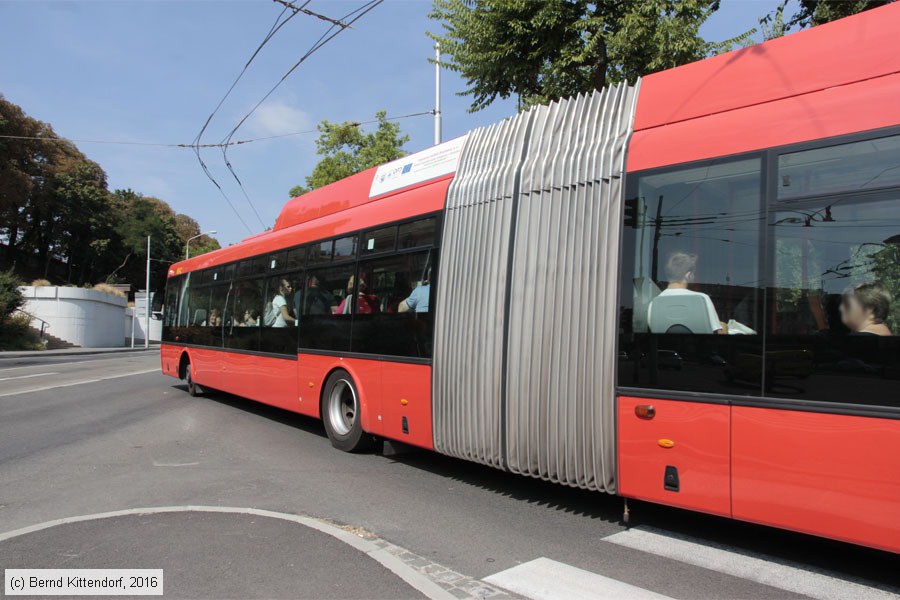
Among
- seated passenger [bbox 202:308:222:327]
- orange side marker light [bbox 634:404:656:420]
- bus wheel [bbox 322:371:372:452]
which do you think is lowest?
bus wheel [bbox 322:371:372:452]

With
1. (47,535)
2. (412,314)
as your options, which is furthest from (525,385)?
(47,535)

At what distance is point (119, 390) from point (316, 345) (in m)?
9.02

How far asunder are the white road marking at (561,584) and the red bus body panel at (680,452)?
0.74 meters

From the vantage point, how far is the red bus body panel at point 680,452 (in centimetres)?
391

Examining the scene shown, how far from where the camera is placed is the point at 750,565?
395 cm

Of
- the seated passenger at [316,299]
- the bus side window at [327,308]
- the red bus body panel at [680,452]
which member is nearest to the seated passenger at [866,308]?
the red bus body panel at [680,452]

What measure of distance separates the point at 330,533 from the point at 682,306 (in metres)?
2.96

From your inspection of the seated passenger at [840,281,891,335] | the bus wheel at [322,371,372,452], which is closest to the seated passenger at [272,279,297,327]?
the bus wheel at [322,371,372,452]

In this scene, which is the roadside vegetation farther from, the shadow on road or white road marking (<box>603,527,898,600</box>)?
white road marking (<box>603,527,898,600</box>)

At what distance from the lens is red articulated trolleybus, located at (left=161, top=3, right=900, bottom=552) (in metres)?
3.48

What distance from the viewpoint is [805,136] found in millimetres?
3762

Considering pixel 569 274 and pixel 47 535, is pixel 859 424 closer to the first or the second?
pixel 569 274

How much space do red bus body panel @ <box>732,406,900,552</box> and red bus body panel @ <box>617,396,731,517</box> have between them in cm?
9

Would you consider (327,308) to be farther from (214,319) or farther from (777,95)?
(777,95)
